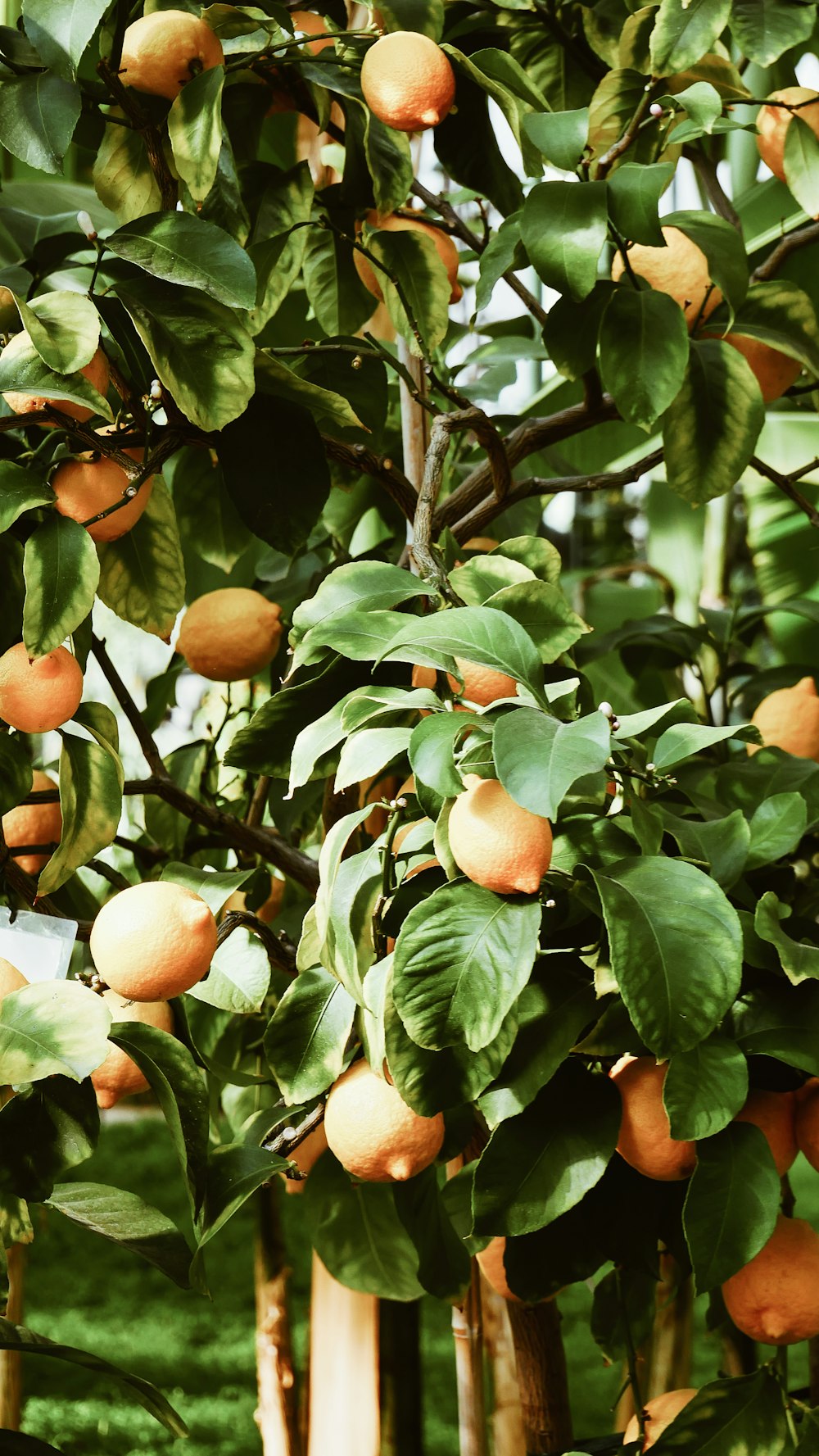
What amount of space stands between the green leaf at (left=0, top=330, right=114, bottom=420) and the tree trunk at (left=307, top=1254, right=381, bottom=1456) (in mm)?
516

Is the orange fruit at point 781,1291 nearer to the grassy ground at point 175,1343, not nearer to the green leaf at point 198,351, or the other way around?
the green leaf at point 198,351

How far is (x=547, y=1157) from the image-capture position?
1.41 feet

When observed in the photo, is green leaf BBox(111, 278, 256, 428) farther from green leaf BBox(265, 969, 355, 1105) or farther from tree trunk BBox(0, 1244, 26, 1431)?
tree trunk BBox(0, 1244, 26, 1431)

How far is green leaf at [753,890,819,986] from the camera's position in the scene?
0.41m

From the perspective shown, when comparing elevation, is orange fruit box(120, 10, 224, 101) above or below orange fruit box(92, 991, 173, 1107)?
above

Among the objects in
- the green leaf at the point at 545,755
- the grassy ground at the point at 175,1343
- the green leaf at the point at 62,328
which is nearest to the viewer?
the green leaf at the point at 545,755

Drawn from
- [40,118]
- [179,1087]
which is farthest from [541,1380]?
[40,118]

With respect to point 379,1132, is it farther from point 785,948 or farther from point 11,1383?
point 11,1383

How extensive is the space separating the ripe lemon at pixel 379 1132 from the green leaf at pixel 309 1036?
2 centimetres

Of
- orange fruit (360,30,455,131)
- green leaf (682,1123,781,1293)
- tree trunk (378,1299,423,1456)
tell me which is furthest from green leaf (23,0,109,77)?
tree trunk (378,1299,423,1456)

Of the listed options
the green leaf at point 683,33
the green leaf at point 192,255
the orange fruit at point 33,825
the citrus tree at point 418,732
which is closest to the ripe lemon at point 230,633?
the citrus tree at point 418,732

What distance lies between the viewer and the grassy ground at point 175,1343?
1190 mm

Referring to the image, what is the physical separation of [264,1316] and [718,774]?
485 millimetres

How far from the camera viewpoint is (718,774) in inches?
25.8
